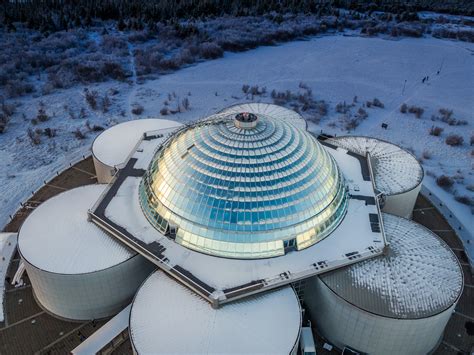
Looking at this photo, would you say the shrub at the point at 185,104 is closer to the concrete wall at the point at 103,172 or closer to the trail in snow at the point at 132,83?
the trail in snow at the point at 132,83

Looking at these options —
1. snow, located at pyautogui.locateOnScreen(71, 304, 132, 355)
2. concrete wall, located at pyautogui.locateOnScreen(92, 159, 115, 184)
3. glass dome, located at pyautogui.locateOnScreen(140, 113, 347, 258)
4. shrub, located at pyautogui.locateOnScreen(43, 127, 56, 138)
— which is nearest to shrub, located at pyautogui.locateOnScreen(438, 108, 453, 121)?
glass dome, located at pyautogui.locateOnScreen(140, 113, 347, 258)

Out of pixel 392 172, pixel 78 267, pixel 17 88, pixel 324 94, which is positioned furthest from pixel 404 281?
pixel 17 88

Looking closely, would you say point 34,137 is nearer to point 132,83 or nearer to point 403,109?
point 132,83

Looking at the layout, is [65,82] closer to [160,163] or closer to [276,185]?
[160,163]

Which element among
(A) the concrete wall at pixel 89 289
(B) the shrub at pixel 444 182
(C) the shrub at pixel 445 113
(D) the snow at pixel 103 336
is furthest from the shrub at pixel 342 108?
(D) the snow at pixel 103 336

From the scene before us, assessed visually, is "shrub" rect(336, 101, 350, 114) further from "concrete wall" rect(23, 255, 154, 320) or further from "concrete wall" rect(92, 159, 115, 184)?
"concrete wall" rect(23, 255, 154, 320)

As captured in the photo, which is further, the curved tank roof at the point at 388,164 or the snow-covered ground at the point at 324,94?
the snow-covered ground at the point at 324,94

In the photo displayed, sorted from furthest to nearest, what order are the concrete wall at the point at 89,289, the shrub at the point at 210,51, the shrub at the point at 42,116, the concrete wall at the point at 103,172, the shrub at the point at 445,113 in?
the shrub at the point at 210,51, the shrub at the point at 445,113, the shrub at the point at 42,116, the concrete wall at the point at 103,172, the concrete wall at the point at 89,289
